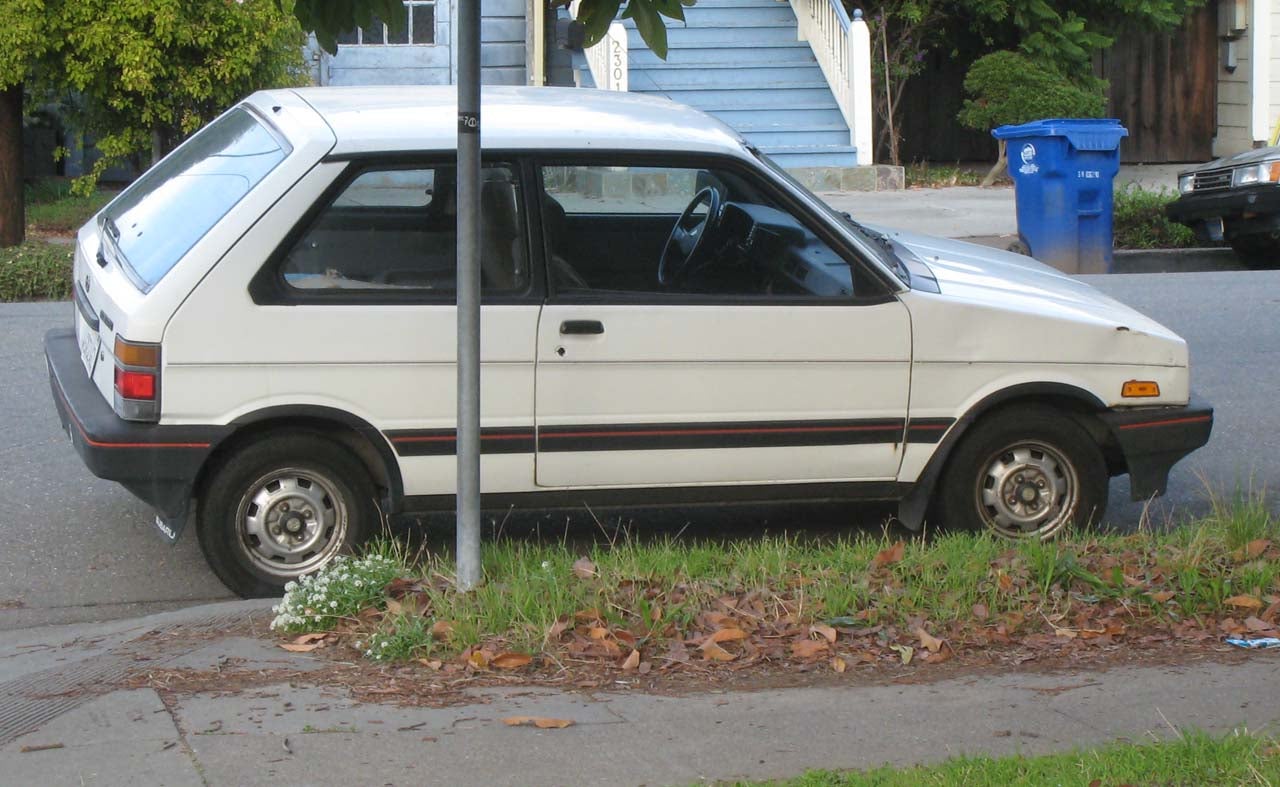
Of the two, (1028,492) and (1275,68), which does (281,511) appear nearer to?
(1028,492)

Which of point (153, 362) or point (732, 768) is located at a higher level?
point (153, 362)

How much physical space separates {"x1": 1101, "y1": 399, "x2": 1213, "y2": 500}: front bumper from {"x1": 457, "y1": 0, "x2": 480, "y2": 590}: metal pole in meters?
2.59

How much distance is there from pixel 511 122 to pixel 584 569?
1738 millimetres

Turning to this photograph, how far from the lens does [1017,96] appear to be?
18.7 m

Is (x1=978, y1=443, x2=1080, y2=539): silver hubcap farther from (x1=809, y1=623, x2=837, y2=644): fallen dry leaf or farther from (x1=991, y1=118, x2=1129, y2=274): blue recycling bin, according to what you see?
(x1=991, y1=118, x2=1129, y2=274): blue recycling bin

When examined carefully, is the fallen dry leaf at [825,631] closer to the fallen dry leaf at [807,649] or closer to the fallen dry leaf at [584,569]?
the fallen dry leaf at [807,649]

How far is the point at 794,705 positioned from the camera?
4.52 meters

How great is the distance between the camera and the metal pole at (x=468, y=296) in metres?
5.02

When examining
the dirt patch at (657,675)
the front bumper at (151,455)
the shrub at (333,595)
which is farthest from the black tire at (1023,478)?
the front bumper at (151,455)

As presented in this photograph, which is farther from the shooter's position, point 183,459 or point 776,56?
point 776,56

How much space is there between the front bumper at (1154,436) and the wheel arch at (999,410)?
76 millimetres

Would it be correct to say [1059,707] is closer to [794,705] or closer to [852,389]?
[794,705]

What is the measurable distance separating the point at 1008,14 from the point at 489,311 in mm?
15411

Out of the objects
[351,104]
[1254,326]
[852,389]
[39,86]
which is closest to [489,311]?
[351,104]
